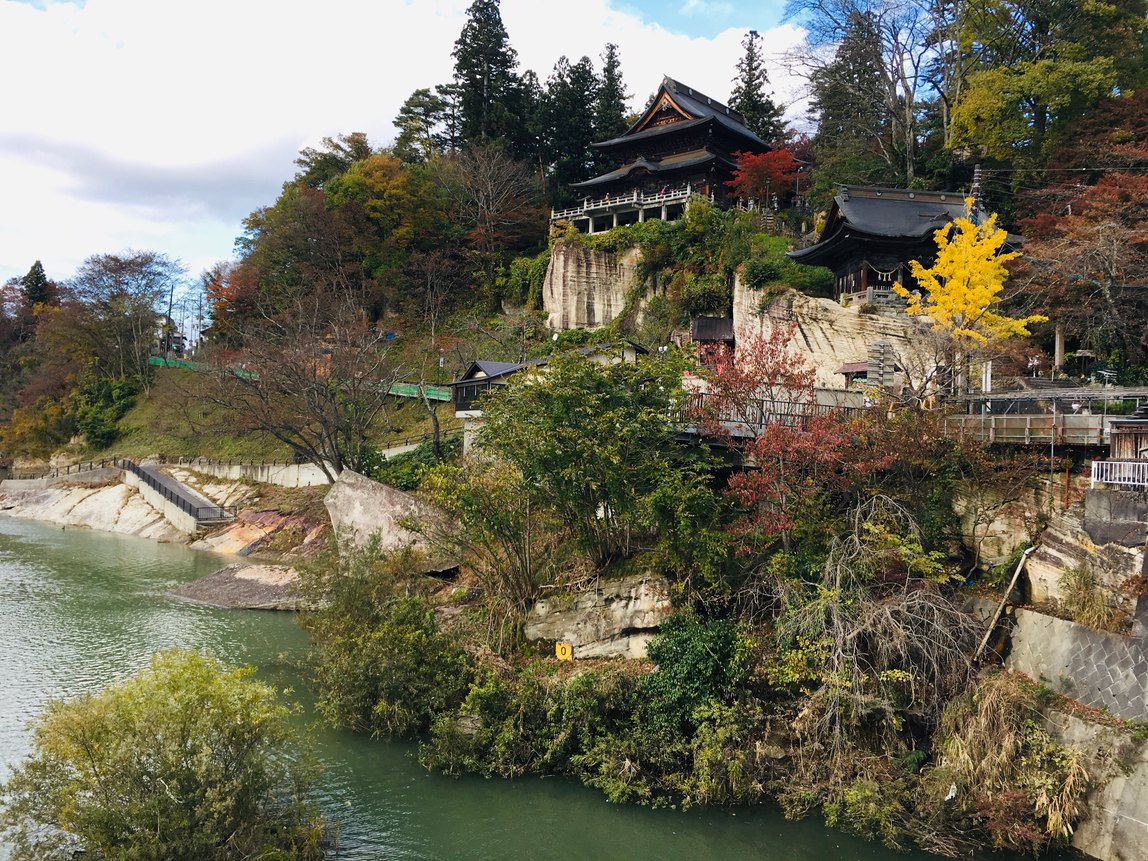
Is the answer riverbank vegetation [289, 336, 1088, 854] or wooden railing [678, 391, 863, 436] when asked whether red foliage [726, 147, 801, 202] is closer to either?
riverbank vegetation [289, 336, 1088, 854]

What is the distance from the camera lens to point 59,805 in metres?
10.3

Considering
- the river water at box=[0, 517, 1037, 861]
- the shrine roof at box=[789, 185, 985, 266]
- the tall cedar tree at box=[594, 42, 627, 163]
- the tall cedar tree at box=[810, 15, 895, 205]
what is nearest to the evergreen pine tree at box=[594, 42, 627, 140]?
the tall cedar tree at box=[594, 42, 627, 163]

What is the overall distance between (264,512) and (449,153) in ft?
103

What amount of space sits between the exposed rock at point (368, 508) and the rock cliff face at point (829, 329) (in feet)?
47.4

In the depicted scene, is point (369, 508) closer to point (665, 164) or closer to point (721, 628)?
point (721, 628)

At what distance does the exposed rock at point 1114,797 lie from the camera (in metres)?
11.9

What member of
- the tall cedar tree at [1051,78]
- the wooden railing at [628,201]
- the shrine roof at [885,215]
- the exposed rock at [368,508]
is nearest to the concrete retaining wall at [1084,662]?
the exposed rock at [368,508]

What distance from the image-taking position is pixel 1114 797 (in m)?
12.3

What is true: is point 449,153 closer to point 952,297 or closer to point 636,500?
point 952,297

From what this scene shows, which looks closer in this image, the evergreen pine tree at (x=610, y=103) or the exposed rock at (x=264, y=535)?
the exposed rock at (x=264, y=535)

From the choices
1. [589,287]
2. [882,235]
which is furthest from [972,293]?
[589,287]

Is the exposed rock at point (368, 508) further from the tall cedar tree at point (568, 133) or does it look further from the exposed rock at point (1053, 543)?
the tall cedar tree at point (568, 133)

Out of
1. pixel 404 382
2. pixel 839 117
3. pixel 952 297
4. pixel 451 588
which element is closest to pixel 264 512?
pixel 404 382

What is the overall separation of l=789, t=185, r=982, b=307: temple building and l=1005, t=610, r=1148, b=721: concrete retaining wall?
16030 mm
